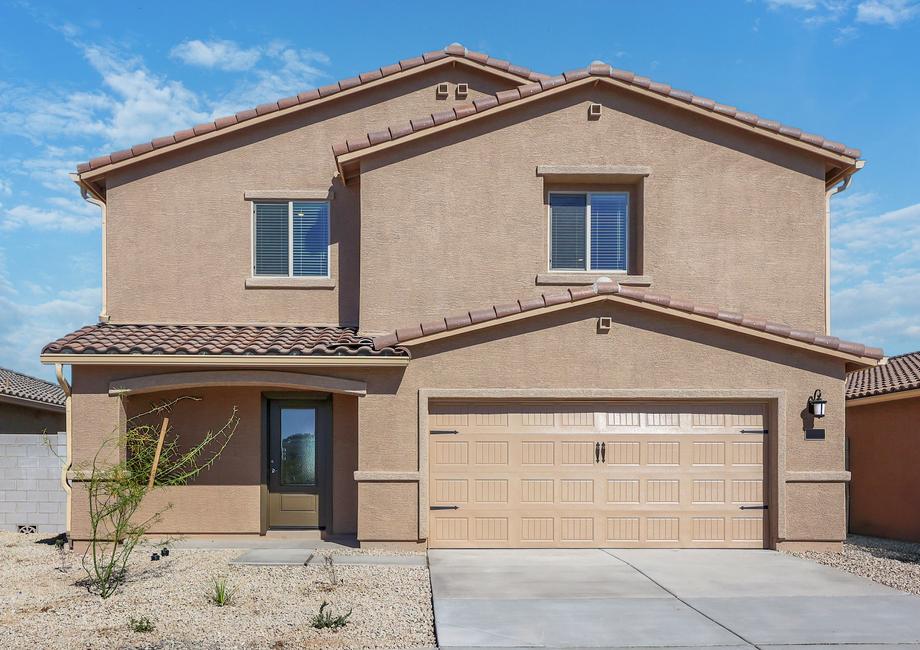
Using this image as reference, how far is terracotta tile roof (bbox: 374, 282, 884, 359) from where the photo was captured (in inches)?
454

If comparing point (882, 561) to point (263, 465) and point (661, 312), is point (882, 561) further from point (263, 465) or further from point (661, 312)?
point (263, 465)

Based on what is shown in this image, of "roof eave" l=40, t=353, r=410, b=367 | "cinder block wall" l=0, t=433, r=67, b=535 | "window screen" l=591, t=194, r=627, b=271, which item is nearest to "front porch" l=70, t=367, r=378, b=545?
"roof eave" l=40, t=353, r=410, b=367

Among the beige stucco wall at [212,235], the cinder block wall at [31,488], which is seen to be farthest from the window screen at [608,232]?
the cinder block wall at [31,488]

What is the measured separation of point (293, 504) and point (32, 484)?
206 inches

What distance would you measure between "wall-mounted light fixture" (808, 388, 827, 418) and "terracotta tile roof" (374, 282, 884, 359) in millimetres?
763

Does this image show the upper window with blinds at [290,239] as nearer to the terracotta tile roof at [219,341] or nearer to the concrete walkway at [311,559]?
the terracotta tile roof at [219,341]

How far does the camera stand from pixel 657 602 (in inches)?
336

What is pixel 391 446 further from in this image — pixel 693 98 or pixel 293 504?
pixel 693 98

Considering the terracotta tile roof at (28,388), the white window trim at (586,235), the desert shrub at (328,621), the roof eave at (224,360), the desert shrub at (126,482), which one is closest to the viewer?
the desert shrub at (328,621)

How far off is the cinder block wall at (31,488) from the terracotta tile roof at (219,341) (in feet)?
9.80

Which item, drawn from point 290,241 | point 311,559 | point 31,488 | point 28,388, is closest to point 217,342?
point 290,241

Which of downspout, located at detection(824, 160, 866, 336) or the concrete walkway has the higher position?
downspout, located at detection(824, 160, 866, 336)

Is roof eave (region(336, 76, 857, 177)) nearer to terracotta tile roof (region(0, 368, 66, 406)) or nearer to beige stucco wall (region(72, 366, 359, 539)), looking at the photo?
beige stucco wall (region(72, 366, 359, 539))

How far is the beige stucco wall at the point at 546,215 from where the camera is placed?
12680 mm
